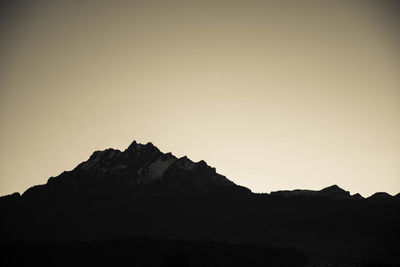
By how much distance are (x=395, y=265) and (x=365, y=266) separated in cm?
1471

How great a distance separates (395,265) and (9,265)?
148 metres

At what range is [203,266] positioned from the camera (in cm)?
15350

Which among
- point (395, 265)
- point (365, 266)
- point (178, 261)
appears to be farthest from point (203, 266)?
point (395, 265)

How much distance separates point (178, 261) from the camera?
380ft

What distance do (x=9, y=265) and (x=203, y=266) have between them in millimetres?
88615

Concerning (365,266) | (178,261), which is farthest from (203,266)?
(365,266)

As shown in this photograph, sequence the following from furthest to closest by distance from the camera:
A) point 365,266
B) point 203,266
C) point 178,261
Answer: point 365,266
point 203,266
point 178,261

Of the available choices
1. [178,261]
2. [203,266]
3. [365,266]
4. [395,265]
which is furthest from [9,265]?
[395,265]

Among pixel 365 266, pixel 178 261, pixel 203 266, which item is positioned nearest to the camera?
pixel 178 261

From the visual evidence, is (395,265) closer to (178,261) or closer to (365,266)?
(365,266)

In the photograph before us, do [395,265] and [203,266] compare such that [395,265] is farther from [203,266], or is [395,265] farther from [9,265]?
[9,265]

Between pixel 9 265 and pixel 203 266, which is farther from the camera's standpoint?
pixel 9 265

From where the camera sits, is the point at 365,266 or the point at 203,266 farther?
the point at 365,266

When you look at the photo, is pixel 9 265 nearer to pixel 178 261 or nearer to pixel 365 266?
pixel 178 261
